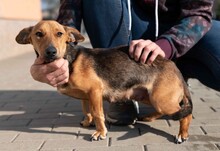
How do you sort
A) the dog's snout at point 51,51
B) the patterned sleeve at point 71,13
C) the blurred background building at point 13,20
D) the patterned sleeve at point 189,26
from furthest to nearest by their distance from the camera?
the blurred background building at point 13,20 → the patterned sleeve at point 71,13 → the patterned sleeve at point 189,26 → the dog's snout at point 51,51

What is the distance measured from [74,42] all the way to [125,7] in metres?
0.66

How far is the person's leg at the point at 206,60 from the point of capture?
10.7 ft

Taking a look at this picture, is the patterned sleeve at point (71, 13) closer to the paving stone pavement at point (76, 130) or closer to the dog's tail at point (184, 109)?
the paving stone pavement at point (76, 130)

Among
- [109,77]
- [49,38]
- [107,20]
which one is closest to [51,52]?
[49,38]

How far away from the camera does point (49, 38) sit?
8.93 ft

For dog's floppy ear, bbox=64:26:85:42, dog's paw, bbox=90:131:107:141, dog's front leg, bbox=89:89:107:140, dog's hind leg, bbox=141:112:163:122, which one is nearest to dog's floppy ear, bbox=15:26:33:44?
dog's floppy ear, bbox=64:26:85:42

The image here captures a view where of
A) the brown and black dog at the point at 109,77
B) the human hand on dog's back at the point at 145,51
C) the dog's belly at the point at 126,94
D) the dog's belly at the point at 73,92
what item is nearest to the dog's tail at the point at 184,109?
the brown and black dog at the point at 109,77

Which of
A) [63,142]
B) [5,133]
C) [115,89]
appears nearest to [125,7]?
[115,89]

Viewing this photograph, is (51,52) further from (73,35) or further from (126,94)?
(126,94)

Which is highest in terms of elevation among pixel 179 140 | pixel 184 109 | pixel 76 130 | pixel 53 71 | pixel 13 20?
pixel 53 71

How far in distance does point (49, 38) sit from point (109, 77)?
0.64m

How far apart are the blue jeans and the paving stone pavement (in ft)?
1.60

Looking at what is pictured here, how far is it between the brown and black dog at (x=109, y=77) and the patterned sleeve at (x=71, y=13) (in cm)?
43

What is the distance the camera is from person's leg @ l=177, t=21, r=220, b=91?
3.26 m
